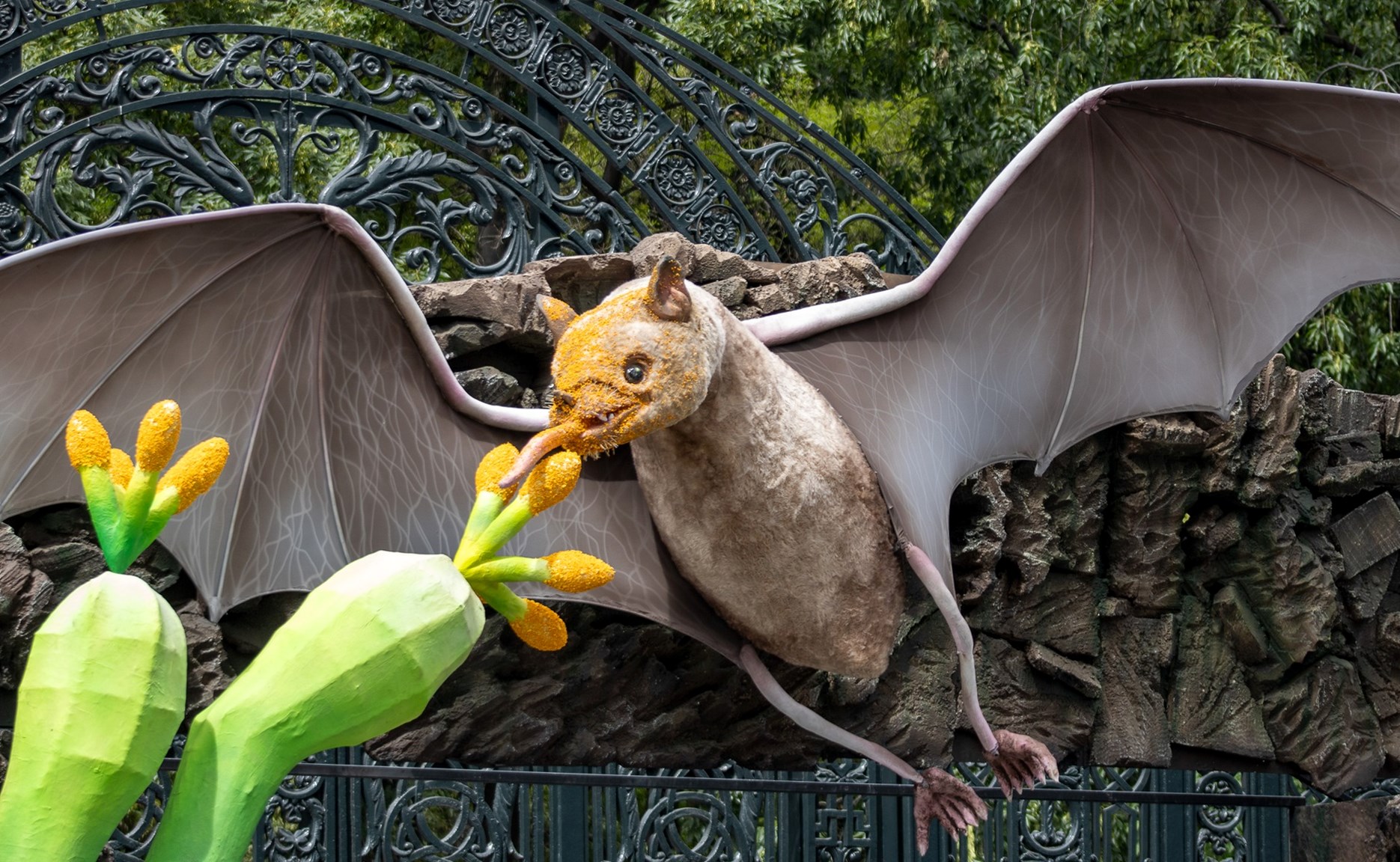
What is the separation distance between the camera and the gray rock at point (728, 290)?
3303mm

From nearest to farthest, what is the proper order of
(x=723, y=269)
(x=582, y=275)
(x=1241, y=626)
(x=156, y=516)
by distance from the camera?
1. (x=156, y=516)
2. (x=582, y=275)
3. (x=723, y=269)
4. (x=1241, y=626)

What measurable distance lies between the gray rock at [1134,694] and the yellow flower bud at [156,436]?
213 cm

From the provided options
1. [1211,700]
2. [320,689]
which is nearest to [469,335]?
[320,689]

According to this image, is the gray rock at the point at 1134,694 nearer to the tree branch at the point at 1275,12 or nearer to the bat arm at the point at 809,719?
the bat arm at the point at 809,719

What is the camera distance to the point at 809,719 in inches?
120

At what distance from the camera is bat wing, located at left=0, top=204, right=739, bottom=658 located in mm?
2695

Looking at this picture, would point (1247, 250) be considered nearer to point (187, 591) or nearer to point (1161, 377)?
point (1161, 377)

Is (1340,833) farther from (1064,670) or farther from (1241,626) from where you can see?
(1064,670)

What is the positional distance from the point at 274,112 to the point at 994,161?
11.4 ft

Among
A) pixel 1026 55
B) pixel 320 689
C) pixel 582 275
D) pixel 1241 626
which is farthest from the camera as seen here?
pixel 1026 55

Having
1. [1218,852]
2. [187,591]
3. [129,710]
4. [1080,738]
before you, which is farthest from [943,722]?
[1218,852]

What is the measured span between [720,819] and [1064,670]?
135 cm

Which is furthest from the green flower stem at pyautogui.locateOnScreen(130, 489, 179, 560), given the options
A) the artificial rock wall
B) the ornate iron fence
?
the ornate iron fence

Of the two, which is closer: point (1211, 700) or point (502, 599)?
point (502, 599)
